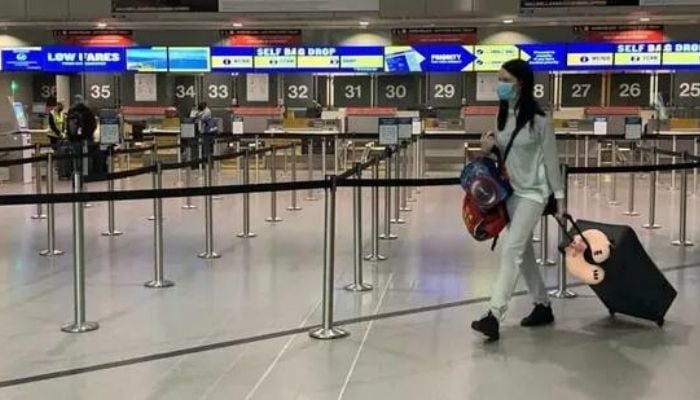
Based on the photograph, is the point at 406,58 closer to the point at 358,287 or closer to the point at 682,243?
the point at 682,243

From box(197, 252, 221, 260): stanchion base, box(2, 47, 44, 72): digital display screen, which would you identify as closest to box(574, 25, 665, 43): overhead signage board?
box(2, 47, 44, 72): digital display screen

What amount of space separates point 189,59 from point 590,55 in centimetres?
828

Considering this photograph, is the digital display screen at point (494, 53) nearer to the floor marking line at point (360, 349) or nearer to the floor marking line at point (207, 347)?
the floor marking line at point (360, 349)

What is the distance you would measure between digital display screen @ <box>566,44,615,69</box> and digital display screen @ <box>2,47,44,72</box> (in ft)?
36.5

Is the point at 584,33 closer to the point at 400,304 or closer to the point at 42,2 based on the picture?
the point at 42,2

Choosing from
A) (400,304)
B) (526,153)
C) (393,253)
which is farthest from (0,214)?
(526,153)

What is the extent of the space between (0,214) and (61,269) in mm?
4229

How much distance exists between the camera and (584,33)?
18297mm

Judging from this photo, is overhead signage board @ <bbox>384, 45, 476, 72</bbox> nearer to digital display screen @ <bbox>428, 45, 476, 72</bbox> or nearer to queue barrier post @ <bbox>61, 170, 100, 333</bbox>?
digital display screen @ <bbox>428, 45, 476, 72</bbox>

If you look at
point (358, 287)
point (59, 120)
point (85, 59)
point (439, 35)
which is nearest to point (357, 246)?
point (358, 287)

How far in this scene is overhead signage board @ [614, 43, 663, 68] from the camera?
1794 cm

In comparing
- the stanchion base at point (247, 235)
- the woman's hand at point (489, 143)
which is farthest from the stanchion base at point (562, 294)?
the stanchion base at point (247, 235)

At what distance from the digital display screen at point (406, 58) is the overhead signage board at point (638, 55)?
3814 millimetres

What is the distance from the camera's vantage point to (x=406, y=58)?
18.7 meters
